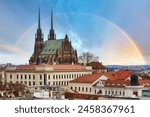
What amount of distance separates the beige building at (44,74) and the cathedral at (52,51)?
2.8 inches

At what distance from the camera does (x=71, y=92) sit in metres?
7.45

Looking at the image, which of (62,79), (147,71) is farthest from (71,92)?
(147,71)

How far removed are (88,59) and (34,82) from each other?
54 centimetres

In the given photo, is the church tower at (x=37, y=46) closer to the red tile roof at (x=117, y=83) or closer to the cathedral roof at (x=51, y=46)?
the cathedral roof at (x=51, y=46)

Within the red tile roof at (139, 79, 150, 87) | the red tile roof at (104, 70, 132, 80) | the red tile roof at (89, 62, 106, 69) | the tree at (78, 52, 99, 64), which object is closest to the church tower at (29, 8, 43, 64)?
the tree at (78, 52, 99, 64)

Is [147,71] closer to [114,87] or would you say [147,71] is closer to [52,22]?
[114,87]

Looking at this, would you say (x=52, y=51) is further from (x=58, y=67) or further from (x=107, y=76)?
(x=107, y=76)

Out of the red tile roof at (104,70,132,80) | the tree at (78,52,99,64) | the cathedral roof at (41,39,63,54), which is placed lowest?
the red tile roof at (104,70,132,80)

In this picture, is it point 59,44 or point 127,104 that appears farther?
point 59,44

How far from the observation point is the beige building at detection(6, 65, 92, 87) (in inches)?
297

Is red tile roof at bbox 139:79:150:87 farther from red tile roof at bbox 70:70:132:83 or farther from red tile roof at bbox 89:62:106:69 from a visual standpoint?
red tile roof at bbox 89:62:106:69

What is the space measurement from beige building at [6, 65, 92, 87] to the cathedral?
0.07 meters

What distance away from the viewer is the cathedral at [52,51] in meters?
7.50

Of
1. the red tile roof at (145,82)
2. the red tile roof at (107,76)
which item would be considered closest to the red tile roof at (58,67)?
the red tile roof at (107,76)
